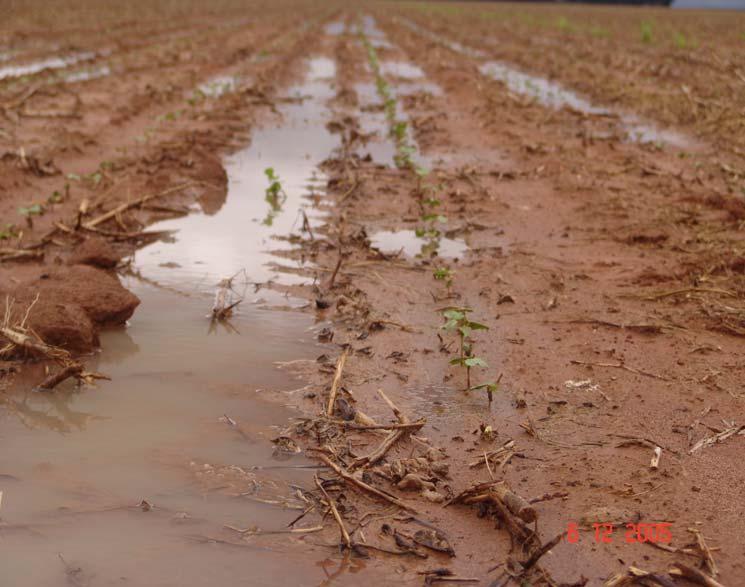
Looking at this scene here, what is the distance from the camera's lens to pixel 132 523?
275cm

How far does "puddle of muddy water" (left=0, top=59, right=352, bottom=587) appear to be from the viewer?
257 centimetres

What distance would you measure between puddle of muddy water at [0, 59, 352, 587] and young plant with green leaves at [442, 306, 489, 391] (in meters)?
0.78

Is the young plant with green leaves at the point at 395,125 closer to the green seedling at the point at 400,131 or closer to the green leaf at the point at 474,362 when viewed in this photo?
the green seedling at the point at 400,131

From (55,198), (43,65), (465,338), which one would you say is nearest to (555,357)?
(465,338)

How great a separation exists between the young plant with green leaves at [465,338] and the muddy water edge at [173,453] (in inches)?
31.4

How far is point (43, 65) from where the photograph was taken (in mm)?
14484

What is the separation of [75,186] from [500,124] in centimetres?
590

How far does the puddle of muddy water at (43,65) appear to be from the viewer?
516 inches

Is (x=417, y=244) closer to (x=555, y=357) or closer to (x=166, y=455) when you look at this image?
(x=555, y=357)

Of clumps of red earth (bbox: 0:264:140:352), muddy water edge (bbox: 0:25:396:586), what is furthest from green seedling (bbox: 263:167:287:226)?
clumps of red earth (bbox: 0:264:140:352)

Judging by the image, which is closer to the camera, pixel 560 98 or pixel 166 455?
pixel 166 455

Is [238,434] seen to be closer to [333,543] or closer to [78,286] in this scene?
[333,543]

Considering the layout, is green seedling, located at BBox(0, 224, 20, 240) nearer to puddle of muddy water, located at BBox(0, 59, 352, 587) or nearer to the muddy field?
the muddy field

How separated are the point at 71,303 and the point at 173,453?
1399 mm
